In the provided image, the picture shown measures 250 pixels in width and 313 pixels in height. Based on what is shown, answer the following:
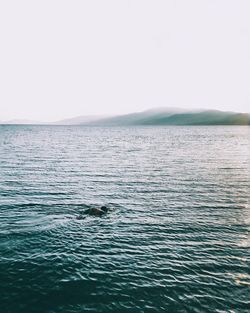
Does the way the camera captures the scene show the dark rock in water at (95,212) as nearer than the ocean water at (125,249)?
No

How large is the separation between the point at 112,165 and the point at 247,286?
Answer: 47.8 m

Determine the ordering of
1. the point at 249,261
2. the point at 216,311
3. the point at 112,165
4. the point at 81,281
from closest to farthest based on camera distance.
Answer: the point at 216,311
the point at 81,281
the point at 249,261
the point at 112,165

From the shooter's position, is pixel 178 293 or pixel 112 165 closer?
pixel 178 293

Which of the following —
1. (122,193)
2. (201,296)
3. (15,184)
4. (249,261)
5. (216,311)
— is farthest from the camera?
(15,184)

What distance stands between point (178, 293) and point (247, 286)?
3.97 meters

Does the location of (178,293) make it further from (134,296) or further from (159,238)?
(159,238)

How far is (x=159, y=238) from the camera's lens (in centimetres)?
2441

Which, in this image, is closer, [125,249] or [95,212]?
[125,249]

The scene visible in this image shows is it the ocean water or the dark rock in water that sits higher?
the dark rock in water

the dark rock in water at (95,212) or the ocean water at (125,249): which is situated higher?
the dark rock in water at (95,212)

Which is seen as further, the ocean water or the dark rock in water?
the dark rock in water

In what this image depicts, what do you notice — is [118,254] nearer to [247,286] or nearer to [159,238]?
[159,238]

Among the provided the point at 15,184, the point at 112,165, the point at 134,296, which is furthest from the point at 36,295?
the point at 112,165

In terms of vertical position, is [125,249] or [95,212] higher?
[95,212]
